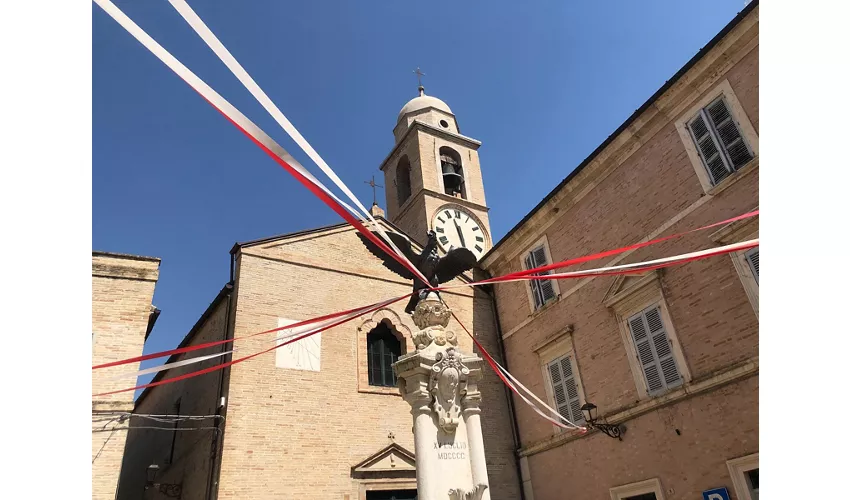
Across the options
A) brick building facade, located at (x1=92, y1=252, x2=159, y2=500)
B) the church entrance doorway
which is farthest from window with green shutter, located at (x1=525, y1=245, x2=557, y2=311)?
brick building facade, located at (x1=92, y1=252, x2=159, y2=500)

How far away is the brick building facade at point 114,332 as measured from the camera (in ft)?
31.4

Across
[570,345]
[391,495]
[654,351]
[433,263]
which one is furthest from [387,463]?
[433,263]

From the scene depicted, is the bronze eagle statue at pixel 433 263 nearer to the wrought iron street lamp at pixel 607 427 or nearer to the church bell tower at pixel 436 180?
the wrought iron street lamp at pixel 607 427

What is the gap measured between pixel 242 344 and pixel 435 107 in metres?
16.4

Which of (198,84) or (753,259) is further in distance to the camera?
(753,259)

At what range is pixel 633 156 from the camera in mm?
12172

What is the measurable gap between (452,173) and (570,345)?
11.2 metres

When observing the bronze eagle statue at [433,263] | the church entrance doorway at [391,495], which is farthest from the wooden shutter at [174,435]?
the bronze eagle statue at [433,263]

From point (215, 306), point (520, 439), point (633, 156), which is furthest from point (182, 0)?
point (520, 439)

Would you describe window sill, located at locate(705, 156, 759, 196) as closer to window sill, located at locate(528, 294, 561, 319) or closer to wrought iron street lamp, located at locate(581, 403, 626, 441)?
window sill, located at locate(528, 294, 561, 319)

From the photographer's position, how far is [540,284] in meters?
14.5

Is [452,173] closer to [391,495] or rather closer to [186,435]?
[391,495]

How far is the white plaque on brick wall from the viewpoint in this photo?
1188 centimetres

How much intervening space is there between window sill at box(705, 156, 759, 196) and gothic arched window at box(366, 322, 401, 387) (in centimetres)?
807
